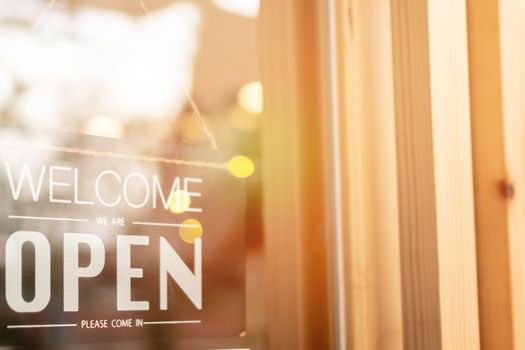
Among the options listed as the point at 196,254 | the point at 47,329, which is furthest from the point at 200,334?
the point at 47,329

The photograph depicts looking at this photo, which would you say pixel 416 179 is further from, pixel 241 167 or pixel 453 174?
pixel 241 167

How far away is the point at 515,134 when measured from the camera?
4.71 feet

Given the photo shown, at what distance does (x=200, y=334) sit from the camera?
1493 millimetres

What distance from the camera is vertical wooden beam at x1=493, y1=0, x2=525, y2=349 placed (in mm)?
1412

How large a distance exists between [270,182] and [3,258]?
51cm

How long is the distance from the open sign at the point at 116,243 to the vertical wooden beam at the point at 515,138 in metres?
0.46

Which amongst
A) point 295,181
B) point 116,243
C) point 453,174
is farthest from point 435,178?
point 116,243

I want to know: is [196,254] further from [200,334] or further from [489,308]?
[489,308]

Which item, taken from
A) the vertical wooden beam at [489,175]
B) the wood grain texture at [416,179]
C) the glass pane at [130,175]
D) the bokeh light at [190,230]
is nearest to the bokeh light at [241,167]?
the glass pane at [130,175]

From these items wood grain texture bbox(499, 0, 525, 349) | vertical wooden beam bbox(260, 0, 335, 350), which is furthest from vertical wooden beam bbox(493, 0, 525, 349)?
vertical wooden beam bbox(260, 0, 335, 350)

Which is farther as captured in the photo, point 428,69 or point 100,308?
point 428,69

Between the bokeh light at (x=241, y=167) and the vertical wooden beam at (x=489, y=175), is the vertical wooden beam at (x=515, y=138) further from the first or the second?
the bokeh light at (x=241, y=167)

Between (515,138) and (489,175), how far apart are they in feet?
0.25

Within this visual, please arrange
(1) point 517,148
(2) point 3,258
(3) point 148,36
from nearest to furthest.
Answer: (2) point 3,258 → (1) point 517,148 → (3) point 148,36
